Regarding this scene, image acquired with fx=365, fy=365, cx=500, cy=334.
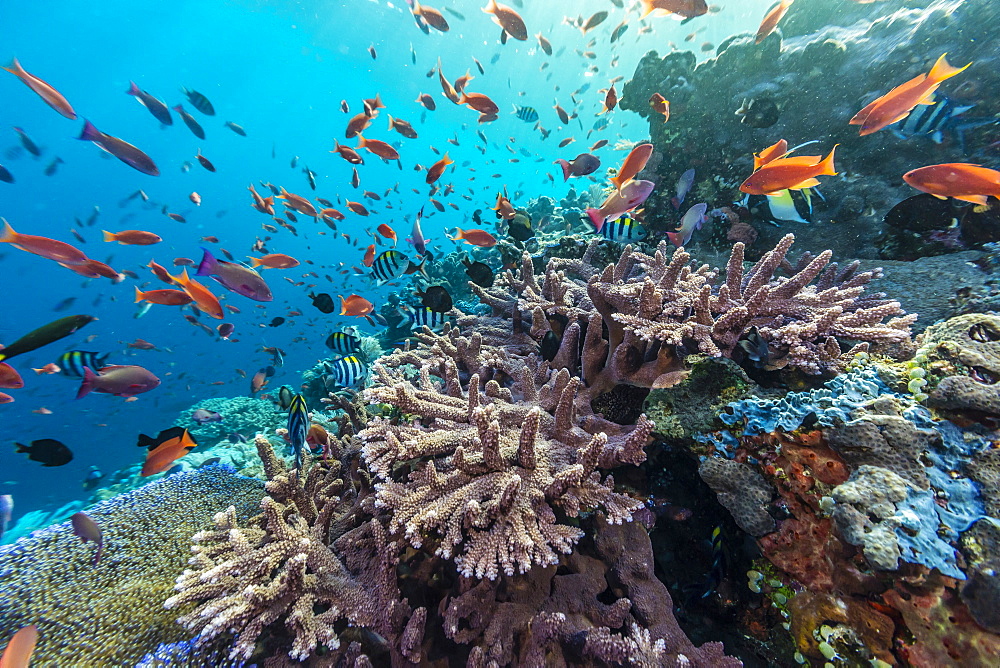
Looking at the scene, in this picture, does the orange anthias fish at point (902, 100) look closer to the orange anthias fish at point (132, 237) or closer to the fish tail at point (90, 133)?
the fish tail at point (90, 133)

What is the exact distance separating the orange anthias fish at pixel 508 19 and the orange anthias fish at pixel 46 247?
18.9ft

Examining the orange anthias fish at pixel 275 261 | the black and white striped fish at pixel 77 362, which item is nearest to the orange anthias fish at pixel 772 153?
the orange anthias fish at pixel 275 261

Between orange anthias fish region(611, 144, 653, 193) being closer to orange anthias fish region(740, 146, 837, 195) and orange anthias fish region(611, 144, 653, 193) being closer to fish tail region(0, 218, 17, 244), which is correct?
orange anthias fish region(740, 146, 837, 195)

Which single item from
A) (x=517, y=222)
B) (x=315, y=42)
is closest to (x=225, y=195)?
(x=315, y=42)

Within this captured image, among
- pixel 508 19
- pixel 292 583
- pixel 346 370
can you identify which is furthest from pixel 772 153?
pixel 292 583

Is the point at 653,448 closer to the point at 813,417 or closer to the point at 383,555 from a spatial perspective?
the point at 813,417

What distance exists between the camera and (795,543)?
5.80 feet

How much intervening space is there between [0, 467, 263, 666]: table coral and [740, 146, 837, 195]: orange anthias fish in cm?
425

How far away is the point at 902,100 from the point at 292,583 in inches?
211

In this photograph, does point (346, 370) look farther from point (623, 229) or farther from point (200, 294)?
point (623, 229)

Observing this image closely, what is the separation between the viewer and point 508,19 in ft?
16.9

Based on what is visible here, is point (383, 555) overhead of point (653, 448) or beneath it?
beneath

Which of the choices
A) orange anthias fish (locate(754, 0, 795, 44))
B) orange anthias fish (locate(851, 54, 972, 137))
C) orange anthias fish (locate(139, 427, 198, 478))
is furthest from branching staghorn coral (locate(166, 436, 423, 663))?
orange anthias fish (locate(754, 0, 795, 44))

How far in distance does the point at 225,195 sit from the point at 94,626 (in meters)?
94.0
